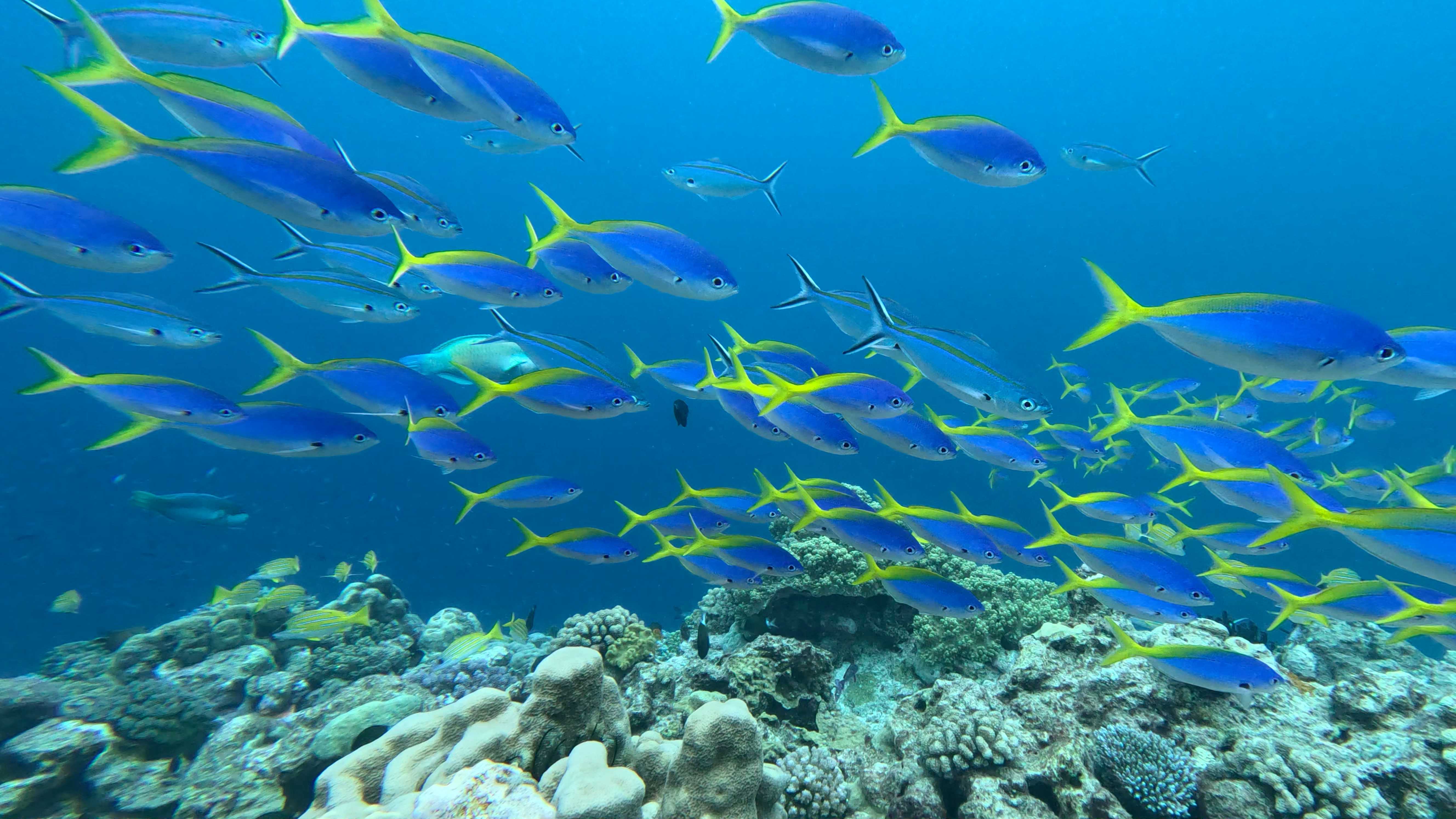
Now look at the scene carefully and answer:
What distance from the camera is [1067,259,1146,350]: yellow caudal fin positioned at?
9.09 ft

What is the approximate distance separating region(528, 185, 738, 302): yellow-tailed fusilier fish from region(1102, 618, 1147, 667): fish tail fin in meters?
3.10

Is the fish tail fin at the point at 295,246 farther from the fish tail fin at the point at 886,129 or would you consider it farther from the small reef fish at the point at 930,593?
the small reef fish at the point at 930,593

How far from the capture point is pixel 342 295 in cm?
441

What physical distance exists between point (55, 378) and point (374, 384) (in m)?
1.72

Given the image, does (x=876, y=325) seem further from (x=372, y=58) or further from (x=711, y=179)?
(x=372, y=58)

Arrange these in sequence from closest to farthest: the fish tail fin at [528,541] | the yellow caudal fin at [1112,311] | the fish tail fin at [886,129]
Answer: the yellow caudal fin at [1112,311]
the fish tail fin at [886,129]
the fish tail fin at [528,541]

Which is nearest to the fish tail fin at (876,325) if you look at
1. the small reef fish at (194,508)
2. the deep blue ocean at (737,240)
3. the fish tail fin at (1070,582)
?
the fish tail fin at (1070,582)

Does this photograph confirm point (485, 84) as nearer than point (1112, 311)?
No

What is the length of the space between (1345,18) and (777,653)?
48.8 metres

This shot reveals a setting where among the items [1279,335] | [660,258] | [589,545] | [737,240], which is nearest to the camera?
[1279,335]

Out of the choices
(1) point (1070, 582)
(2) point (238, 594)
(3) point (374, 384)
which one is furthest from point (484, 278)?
(2) point (238, 594)

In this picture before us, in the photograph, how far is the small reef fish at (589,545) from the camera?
467 cm

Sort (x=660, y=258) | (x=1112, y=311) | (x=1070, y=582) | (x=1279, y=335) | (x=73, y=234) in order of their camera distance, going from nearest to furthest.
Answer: (x=1279, y=335) < (x=1112, y=311) < (x=73, y=234) < (x=660, y=258) < (x=1070, y=582)

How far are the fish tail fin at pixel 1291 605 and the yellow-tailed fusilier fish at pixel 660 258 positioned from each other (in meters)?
3.74
